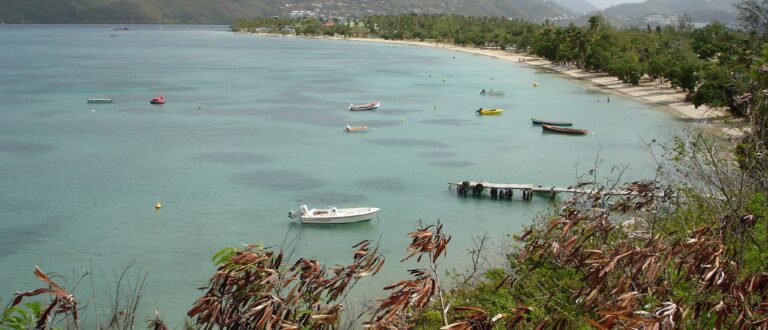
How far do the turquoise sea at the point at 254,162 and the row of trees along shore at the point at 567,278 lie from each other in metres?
2.47

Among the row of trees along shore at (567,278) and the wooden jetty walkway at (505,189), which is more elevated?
the row of trees along shore at (567,278)

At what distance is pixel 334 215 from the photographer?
97.1 ft

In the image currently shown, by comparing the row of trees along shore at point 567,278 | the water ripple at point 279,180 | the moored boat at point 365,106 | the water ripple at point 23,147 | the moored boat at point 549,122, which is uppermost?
the row of trees along shore at point 567,278

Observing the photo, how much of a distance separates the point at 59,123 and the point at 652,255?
54.9 m

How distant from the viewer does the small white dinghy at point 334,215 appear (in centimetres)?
2956

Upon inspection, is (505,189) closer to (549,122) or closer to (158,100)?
(549,122)

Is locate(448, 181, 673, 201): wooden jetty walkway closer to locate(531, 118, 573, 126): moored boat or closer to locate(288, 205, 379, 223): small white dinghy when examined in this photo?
locate(288, 205, 379, 223): small white dinghy

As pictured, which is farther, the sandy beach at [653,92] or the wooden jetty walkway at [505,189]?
the sandy beach at [653,92]

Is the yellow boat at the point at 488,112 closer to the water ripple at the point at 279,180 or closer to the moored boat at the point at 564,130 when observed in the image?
the moored boat at the point at 564,130

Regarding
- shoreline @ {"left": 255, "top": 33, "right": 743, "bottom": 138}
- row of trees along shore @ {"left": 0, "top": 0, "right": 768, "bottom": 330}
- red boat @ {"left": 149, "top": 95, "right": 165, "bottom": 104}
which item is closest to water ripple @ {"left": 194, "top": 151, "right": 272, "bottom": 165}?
row of trees along shore @ {"left": 0, "top": 0, "right": 768, "bottom": 330}

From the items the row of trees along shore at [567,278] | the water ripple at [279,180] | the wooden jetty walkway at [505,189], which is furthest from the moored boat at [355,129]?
the row of trees along shore at [567,278]

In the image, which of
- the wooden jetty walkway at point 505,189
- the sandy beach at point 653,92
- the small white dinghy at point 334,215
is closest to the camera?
the small white dinghy at point 334,215

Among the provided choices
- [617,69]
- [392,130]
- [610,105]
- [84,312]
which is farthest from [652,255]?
[617,69]

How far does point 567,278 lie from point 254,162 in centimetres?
2701
